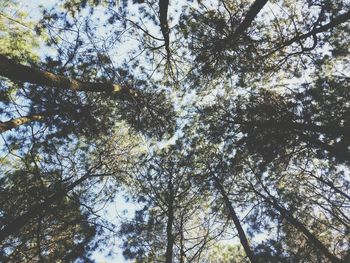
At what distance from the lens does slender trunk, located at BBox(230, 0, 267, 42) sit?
6.07m

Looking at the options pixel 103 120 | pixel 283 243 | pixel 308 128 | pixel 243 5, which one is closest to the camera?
pixel 308 128

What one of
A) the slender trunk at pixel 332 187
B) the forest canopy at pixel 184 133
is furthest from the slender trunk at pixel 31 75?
the slender trunk at pixel 332 187

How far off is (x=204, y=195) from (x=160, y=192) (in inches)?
57.7

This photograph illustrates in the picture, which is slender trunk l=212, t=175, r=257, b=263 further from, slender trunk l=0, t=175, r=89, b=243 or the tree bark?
slender trunk l=0, t=175, r=89, b=243

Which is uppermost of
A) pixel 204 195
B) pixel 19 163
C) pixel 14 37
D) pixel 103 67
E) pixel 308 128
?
pixel 14 37

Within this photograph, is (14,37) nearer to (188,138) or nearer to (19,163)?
(19,163)

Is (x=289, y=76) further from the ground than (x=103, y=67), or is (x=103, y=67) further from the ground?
(x=103, y=67)

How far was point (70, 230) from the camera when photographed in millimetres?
7523

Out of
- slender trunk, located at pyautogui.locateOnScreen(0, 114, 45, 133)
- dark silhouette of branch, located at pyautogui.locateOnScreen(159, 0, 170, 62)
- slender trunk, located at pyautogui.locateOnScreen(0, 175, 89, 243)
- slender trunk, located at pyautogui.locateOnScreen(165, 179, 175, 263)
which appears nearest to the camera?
slender trunk, located at pyautogui.locateOnScreen(0, 175, 89, 243)

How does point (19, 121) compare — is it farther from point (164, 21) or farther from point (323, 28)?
point (323, 28)

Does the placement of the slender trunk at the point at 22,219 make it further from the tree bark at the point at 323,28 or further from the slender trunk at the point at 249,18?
the tree bark at the point at 323,28

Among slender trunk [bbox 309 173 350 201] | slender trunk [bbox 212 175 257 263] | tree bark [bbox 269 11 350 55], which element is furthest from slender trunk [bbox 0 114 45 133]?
slender trunk [bbox 309 173 350 201]

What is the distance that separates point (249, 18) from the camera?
6504 mm

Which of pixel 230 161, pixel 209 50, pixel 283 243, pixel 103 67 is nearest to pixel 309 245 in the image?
pixel 283 243
